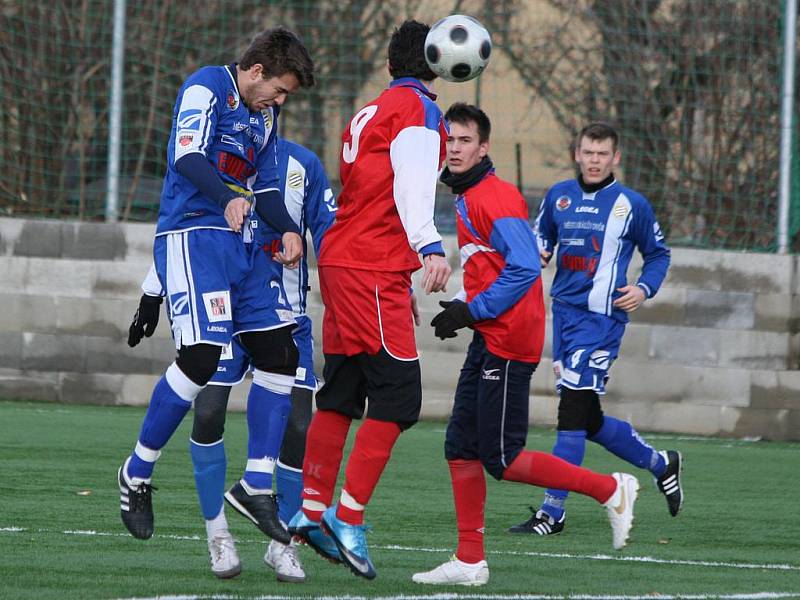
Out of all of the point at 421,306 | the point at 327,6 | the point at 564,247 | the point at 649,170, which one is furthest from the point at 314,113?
the point at 564,247

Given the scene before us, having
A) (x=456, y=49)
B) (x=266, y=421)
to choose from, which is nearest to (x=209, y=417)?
(x=266, y=421)

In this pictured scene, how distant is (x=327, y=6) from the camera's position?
12453 mm

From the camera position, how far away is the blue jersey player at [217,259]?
16.6ft

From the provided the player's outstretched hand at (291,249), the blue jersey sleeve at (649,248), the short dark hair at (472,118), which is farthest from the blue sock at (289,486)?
the blue jersey sleeve at (649,248)

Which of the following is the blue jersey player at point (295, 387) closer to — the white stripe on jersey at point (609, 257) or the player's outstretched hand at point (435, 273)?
the player's outstretched hand at point (435, 273)

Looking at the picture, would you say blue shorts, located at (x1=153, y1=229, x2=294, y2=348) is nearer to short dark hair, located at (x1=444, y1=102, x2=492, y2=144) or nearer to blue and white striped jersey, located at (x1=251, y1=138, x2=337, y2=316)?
short dark hair, located at (x1=444, y1=102, x2=492, y2=144)

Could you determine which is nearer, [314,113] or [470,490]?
[470,490]

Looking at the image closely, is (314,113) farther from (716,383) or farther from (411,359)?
(411,359)

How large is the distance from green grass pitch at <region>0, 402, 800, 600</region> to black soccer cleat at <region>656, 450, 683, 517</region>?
0.36ft

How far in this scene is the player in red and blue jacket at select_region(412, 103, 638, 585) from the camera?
5.41m

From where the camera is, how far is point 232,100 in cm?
518

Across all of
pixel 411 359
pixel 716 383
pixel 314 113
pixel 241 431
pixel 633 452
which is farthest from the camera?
pixel 314 113

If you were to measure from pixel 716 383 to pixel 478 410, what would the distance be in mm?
6365

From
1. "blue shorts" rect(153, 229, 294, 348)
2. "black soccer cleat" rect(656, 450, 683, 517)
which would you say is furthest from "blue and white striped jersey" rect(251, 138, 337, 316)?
"black soccer cleat" rect(656, 450, 683, 517)
